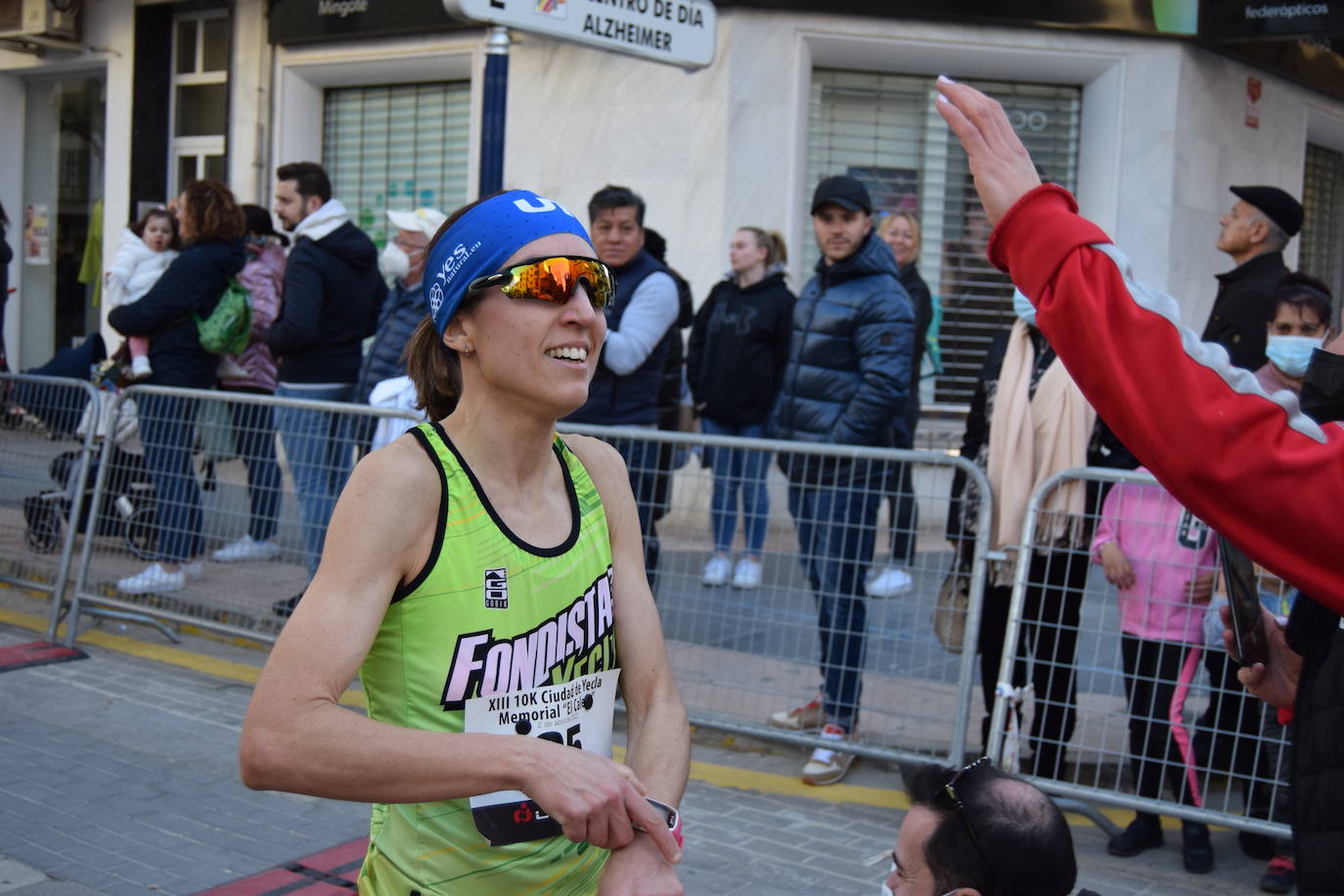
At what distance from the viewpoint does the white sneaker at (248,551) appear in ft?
20.5

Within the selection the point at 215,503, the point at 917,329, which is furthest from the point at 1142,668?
the point at 215,503

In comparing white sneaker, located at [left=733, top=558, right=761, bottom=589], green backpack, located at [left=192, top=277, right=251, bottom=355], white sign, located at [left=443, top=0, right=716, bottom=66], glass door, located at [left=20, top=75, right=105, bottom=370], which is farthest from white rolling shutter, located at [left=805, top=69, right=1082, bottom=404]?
glass door, located at [left=20, top=75, right=105, bottom=370]

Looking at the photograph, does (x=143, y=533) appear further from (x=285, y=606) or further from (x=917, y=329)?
(x=917, y=329)

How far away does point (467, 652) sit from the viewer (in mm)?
1972

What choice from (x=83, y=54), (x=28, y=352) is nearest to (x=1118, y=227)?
(x=83, y=54)

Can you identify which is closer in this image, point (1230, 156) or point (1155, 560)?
point (1155, 560)

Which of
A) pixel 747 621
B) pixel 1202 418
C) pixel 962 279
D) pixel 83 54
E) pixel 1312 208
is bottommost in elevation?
pixel 747 621

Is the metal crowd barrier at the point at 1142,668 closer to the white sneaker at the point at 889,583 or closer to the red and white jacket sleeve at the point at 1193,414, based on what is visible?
the white sneaker at the point at 889,583

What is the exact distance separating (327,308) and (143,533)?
163 centimetres

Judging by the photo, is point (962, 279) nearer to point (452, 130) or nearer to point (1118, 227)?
point (1118, 227)

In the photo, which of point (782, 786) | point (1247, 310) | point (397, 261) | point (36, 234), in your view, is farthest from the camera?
point (36, 234)

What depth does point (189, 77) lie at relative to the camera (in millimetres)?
13555

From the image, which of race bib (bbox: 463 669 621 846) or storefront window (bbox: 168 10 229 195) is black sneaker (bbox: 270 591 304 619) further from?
storefront window (bbox: 168 10 229 195)

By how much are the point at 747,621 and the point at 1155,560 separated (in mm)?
1601
